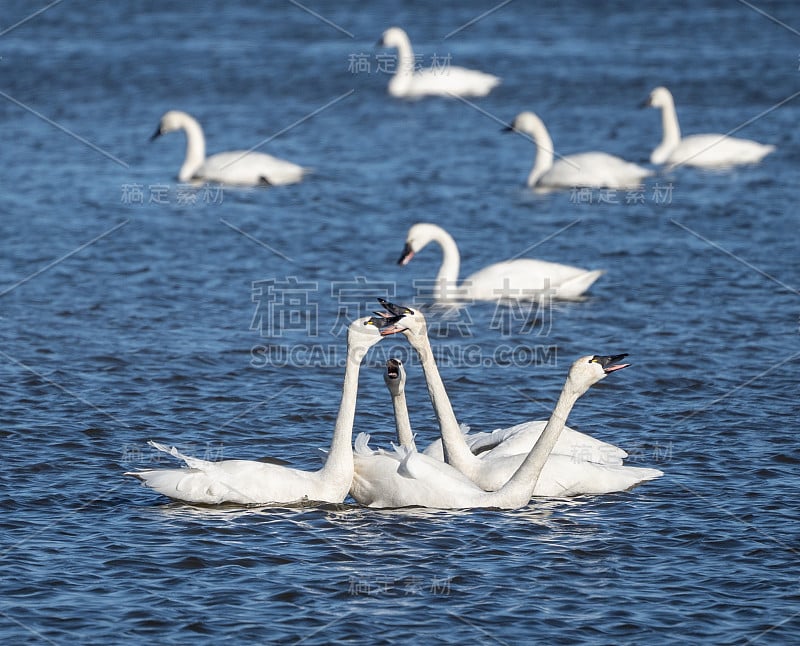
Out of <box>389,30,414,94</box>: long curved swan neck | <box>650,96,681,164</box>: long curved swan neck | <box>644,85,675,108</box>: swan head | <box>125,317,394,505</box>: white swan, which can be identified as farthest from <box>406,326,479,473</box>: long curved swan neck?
<box>389,30,414,94</box>: long curved swan neck

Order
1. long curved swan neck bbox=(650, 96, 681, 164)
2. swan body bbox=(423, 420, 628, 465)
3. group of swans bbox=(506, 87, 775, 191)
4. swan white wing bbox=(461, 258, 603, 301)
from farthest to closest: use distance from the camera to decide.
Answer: long curved swan neck bbox=(650, 96, 681, 164) → group of swans bbox=(506, 87, 775, 191) → swan white wing bbox=(461, 258, 603, 301) → swan body bbox=(423, 420, 628, 465)

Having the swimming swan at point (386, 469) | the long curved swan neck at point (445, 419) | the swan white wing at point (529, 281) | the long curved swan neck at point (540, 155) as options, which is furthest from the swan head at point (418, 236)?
the swimming swan at point (386, 469)

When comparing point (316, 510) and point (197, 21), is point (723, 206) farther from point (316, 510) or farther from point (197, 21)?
point (197, 21)

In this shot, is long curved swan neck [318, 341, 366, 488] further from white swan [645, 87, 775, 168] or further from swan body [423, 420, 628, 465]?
white swan [645, 87, 775, 168]

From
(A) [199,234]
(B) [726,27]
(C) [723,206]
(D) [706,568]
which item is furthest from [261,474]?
(B) [726,27]

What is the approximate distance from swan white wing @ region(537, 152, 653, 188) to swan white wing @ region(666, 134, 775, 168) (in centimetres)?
189

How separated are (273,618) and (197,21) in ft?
104

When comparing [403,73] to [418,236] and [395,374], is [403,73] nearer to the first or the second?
[418,236]

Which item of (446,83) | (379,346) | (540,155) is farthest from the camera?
(446,83)

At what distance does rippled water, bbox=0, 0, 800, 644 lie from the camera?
905 cm

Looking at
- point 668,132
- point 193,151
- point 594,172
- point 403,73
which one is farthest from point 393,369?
point 403,73

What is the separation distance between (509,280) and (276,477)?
7517 millimetres

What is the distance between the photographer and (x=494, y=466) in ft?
35.7

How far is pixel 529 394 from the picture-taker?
13.8 meters
